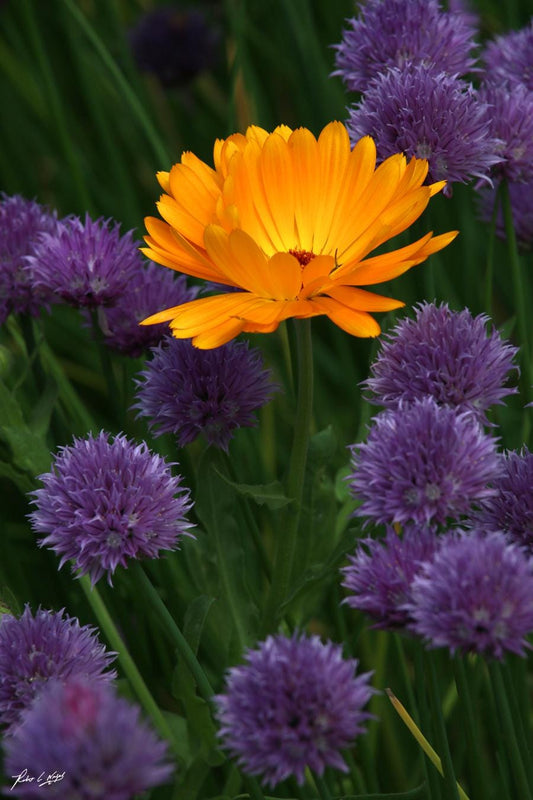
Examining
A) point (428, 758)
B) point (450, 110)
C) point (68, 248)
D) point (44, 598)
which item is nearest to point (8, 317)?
point (68, 248)

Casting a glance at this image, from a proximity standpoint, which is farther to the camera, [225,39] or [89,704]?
[225,39]

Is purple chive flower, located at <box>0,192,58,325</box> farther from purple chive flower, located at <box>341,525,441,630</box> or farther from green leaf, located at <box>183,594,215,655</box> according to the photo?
purple chive flower, located at <box>341,525,441,630</box>

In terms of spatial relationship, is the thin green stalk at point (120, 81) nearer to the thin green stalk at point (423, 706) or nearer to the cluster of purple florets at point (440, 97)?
the cluster of purple florets at point (440, 97)

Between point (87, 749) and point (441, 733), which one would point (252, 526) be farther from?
point (87, 749)

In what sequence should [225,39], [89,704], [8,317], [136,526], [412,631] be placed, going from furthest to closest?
[225,39] → [8,317] → [136,526] → [412,631] → [89,704]

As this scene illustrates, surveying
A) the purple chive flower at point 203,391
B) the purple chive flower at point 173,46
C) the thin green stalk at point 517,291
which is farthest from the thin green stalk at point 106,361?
the purple chive flower at point 173,46

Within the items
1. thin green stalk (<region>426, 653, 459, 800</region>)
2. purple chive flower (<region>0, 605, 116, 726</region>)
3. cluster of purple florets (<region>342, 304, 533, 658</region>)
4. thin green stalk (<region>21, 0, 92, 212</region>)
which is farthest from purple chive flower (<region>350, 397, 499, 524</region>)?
thin green stalk (<region>21, 0, 92, 212</region>)

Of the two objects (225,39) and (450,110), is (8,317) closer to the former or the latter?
(450,110)
